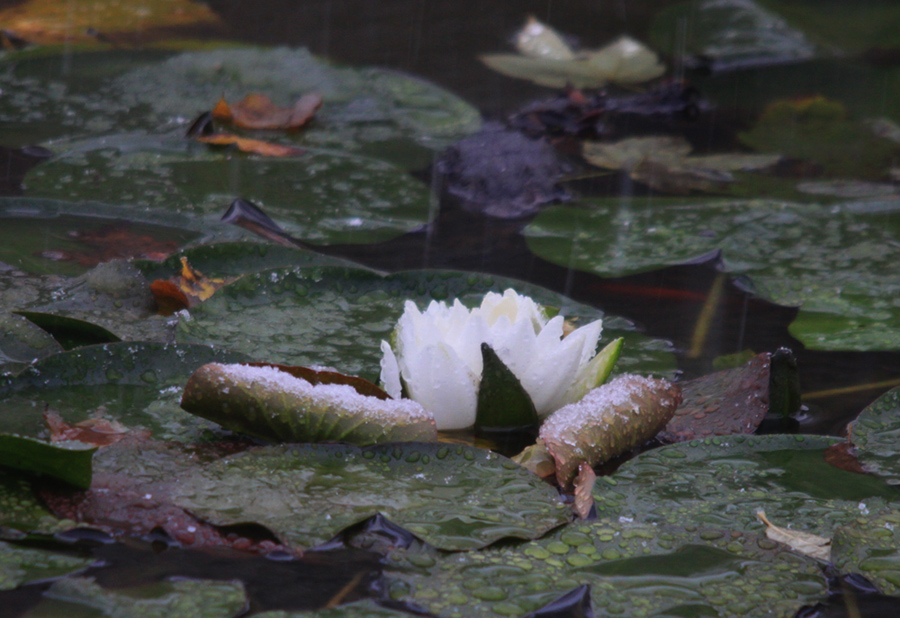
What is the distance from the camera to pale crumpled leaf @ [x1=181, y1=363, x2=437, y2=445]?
1051 millimetres

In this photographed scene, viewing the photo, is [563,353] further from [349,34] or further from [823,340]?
[349,34]

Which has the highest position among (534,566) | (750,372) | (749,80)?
(749,80)

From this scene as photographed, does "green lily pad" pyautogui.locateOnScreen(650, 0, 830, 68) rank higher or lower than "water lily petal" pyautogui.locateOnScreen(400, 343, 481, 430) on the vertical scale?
higher

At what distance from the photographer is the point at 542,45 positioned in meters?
3.72

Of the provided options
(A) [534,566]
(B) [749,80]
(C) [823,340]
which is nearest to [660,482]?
(A) [534,566]

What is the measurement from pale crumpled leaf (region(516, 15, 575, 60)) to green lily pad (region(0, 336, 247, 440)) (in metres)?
2.78

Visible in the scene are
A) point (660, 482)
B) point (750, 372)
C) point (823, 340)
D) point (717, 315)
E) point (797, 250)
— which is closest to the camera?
point (660, 482)

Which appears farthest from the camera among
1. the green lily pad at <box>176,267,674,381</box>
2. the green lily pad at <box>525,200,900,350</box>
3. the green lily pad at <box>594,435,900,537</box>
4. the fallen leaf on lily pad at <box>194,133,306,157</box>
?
the fallen leaf on lily pad at <box>194,133,306,157</box>

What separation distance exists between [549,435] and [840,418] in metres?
0.51

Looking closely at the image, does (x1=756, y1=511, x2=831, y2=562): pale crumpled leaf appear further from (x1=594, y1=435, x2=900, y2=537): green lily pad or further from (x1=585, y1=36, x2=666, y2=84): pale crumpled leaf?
(x1=585, y1=36, x2=666, y2=84): pale crumpled leaf

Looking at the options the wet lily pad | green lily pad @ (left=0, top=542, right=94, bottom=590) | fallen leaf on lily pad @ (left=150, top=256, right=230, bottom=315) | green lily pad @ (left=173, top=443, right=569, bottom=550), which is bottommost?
green lily pad @ (left=0, top=542, right=94, bottom=590)

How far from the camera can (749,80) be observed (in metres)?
3.73

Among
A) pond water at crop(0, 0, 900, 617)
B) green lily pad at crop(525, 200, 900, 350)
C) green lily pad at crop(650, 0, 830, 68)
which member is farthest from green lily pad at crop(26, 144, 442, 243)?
green lily pad at crop(650, 0, 830, 68)

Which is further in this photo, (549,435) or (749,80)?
(749,80)
